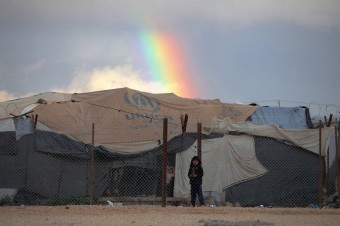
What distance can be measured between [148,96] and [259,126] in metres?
4.54

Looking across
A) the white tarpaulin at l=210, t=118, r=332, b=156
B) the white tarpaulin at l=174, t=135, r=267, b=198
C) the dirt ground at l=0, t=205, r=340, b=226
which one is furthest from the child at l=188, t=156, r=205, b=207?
the white tarpaulin at l=210, t=118, r=332, b=156

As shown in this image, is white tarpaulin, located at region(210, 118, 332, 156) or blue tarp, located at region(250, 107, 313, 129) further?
blue tarp, located at region(250, 107, 313, 129)

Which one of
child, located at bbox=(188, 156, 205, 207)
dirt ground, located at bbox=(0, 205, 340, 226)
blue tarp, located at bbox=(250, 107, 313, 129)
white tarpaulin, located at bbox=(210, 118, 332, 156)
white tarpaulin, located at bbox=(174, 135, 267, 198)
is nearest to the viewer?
dirt ground, located at bbox=(0, 205, 340, 226)

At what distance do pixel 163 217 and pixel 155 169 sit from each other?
20.2 feet

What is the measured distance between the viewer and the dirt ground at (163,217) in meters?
11.2

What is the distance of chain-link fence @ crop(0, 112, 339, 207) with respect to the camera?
17266mm

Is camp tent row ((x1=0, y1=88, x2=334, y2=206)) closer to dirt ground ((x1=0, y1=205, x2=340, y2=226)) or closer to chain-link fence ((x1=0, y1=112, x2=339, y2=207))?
chain-link fence ((x1=0, y1=112, x2=339, y2=207))

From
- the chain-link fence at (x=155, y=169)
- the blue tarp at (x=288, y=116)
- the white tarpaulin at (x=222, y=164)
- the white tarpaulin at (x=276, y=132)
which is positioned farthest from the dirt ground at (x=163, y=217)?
the blue tarp at (x=288, y=116)

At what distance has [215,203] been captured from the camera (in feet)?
59.9

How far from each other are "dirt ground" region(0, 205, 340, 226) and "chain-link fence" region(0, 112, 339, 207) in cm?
281

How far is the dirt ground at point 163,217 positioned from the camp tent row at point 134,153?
322 centimetres

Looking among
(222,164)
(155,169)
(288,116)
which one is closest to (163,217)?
(155,169)

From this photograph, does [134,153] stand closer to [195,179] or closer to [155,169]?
[155,169]

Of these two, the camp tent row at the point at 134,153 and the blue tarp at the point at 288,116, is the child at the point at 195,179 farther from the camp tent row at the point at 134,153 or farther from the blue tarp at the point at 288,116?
the blue tarp at the point at 288,116
